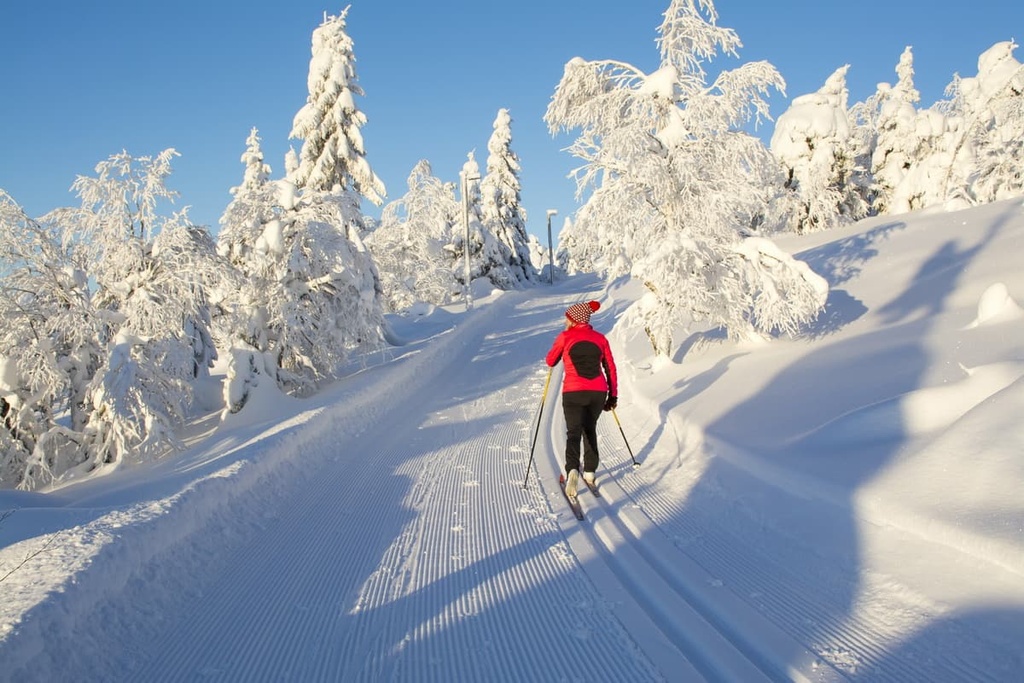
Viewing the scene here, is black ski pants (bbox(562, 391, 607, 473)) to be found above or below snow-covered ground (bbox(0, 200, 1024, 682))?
above

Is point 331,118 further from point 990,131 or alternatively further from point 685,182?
point 990,131

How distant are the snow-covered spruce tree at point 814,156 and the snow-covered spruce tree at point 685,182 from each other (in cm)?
1967

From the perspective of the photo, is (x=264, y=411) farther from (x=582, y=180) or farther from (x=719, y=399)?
(x=719, y=399)

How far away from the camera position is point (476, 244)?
43.8 m

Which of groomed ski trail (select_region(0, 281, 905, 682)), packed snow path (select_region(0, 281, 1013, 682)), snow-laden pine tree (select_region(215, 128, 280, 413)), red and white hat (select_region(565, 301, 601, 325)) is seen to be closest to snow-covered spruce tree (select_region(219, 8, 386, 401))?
snow-laden pine tree (select_region(215, 128, 280, 413))

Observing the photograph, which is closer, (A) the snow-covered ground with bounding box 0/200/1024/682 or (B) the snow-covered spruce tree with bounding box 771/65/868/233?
(A) the snow-covered ground with bounding box 0/200/1024/682

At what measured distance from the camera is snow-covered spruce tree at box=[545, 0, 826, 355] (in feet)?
32.0

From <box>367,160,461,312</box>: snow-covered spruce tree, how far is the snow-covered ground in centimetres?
2275

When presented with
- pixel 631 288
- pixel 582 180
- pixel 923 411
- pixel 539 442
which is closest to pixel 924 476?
pixel 923 411

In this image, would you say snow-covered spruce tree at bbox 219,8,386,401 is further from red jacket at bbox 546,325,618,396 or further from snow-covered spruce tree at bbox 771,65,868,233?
snow-covered spruce tree at bbox 771,65,868,233

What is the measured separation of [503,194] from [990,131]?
2974 cm

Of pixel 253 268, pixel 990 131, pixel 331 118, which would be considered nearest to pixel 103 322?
pixel 253 268

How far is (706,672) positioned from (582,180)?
948cm

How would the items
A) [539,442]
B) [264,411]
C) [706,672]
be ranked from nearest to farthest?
1. [706,672]
2. [539,442]
3. [264,411]
